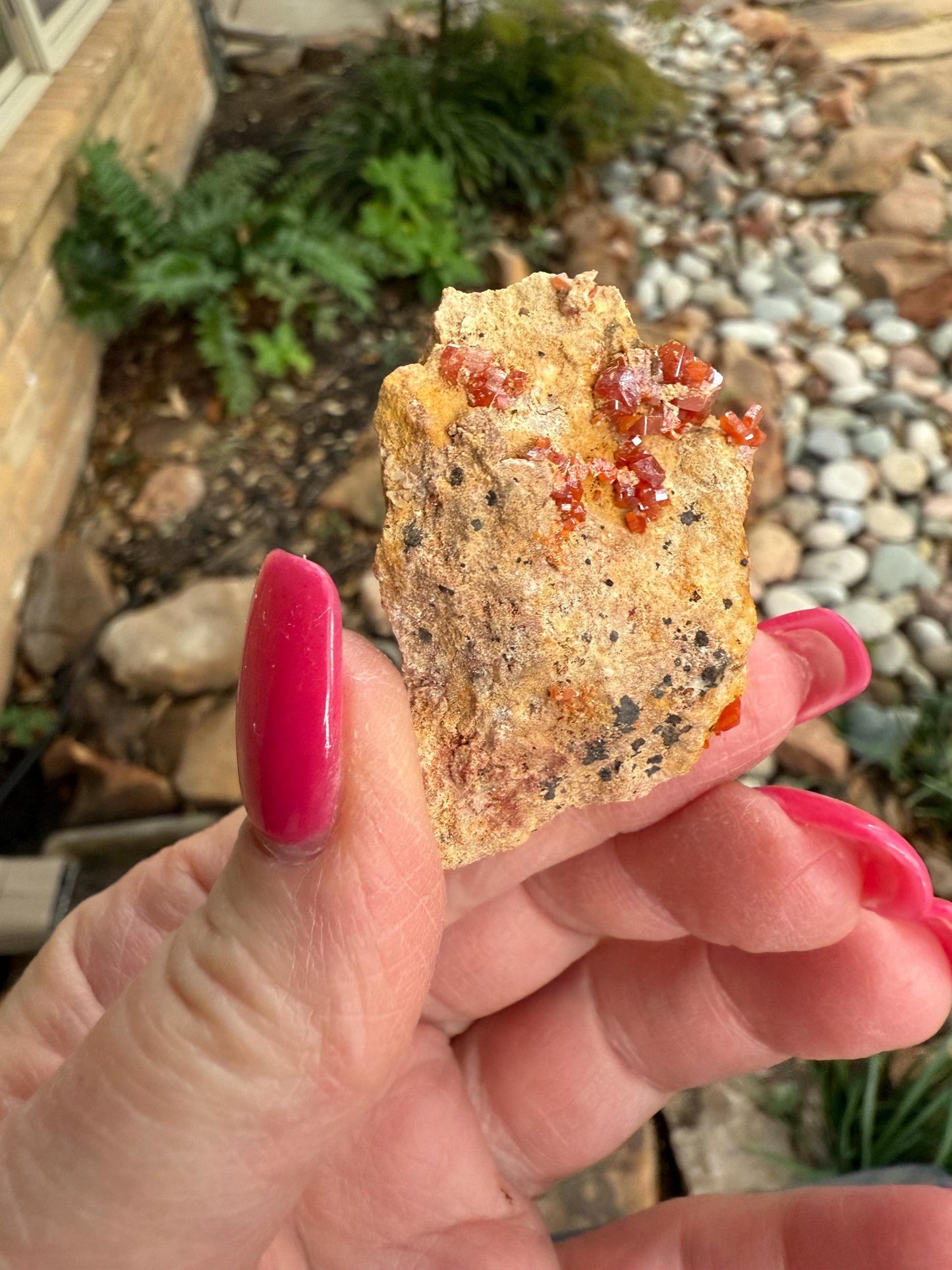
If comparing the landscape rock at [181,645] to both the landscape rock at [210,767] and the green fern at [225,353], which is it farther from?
the green fern at [225,353]

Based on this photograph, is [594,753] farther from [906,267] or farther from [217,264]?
[906,267]

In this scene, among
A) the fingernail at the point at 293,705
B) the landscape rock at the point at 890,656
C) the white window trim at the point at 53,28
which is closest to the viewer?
the fingernail at the point at 293,705

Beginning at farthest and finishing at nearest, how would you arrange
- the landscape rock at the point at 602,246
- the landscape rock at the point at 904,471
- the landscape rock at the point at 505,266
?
the landscape rock at the point at 602,246 < the landscape rock at the point at 505,266 < the landscape rock at the point at 904,471

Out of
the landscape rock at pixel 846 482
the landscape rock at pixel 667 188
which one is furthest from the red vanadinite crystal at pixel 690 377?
the landscape rock at pixel 667 188

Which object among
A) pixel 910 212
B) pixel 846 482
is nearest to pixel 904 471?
pixel 846 482

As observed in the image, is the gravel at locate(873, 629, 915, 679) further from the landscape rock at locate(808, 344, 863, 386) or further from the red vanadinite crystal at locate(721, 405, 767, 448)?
the red vanadinite crystal at locate(721, 405, 767, 448)

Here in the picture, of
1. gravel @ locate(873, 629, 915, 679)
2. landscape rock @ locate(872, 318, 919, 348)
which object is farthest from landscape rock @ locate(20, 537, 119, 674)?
landscape rock @ locate(872, 318, 919, 348)

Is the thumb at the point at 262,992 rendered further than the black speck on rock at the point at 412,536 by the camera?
No
